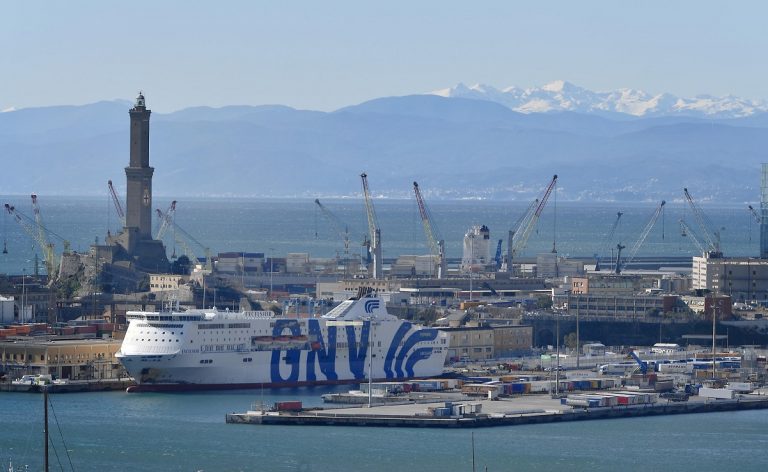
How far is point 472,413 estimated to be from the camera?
159 ft

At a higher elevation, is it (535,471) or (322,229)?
(322,229)

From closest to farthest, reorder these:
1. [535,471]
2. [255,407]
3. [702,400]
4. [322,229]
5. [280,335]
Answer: [535,471]
[255,407]
[702,400]
[280,335]
[322,229]

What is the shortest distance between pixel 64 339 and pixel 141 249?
27044 millimetres

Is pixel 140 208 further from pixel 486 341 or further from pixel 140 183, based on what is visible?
pixel 486 341

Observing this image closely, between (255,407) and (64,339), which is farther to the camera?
(64,339)

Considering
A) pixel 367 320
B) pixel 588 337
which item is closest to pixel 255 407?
pixel 367 320

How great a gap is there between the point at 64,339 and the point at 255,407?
1297cm

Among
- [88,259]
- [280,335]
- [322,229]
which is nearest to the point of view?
[280,335]

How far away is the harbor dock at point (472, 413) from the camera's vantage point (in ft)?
157

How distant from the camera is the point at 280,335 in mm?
57750

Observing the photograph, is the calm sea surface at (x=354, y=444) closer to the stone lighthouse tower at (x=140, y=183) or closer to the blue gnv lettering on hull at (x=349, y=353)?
the blue gnv lettering on hull at (x=349, y=353)

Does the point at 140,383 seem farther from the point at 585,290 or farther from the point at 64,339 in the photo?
the point at 585,290

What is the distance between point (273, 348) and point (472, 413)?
33.0 feet

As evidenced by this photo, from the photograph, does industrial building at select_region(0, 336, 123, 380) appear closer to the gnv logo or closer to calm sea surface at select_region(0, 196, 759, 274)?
the gnv logo
